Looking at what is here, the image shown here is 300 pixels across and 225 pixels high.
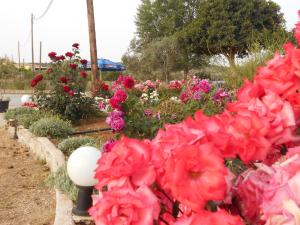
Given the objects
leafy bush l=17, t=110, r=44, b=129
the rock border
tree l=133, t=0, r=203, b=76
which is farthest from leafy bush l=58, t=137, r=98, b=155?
tree l=133, t=0, r=203, b=76

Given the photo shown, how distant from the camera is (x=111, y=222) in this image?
0.71 meters

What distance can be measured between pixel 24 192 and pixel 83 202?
182 cm

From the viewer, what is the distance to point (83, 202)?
3.51 meters

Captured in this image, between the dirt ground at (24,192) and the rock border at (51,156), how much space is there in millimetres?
156

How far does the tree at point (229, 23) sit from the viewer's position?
36562mm

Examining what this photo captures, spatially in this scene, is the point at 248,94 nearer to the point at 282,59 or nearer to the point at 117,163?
the point at 282,59

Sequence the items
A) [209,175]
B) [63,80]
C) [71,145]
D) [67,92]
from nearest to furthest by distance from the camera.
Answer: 1. [209,175]
2. [71,145]
3. [63,80]
4. [67,92]

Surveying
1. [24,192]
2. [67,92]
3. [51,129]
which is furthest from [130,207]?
[67,92]

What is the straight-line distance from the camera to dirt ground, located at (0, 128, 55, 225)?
13.9ft

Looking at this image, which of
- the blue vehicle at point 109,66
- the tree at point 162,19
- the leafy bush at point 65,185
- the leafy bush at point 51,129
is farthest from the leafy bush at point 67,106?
the blue vehicle at point 109,66

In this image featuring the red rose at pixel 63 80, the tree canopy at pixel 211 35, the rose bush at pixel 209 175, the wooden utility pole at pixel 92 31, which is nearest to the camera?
the rose bush at pixel 209 175

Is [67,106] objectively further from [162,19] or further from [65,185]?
[162,19]

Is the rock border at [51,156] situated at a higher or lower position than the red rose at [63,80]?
lower

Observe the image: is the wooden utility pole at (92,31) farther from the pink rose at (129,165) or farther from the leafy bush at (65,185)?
the pink rose at (129,165)
